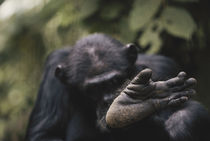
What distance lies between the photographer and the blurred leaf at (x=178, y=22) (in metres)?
4.52

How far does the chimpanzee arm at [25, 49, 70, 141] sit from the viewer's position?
4223 millimetres

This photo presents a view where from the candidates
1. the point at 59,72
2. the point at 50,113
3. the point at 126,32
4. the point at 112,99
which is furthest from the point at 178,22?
the point at 50,113

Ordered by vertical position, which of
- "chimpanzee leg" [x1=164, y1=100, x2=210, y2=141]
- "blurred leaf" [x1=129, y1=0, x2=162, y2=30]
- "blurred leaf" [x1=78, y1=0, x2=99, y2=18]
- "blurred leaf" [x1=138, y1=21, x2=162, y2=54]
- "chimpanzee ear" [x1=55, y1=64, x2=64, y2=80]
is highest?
"blurred leaf" [x1=78, y1=0, x2=99, y2=18]

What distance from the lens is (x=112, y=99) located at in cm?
347

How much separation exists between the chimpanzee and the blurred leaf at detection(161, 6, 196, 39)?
0.34m

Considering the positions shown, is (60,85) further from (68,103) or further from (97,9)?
(97,9)

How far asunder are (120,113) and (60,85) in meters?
1.65

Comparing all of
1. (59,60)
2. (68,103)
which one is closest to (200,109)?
(68,103)

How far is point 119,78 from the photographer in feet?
12.1

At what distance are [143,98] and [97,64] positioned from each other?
1.02 m

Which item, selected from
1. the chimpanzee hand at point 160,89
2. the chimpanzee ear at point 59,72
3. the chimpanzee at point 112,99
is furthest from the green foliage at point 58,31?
the chimpanzee hand at point 160,89

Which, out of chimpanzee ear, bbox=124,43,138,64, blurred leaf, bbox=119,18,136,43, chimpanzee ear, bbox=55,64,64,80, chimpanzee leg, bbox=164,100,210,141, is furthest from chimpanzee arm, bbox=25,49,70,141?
chimpanzee leg, bbox=164,100,210,141

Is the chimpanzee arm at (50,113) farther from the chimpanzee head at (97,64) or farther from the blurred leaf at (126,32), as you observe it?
the blurred leaf at (126,32)

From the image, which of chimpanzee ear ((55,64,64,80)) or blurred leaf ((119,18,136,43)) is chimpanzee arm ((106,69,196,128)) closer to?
chimpanzee ear ((55,64,64,80))
